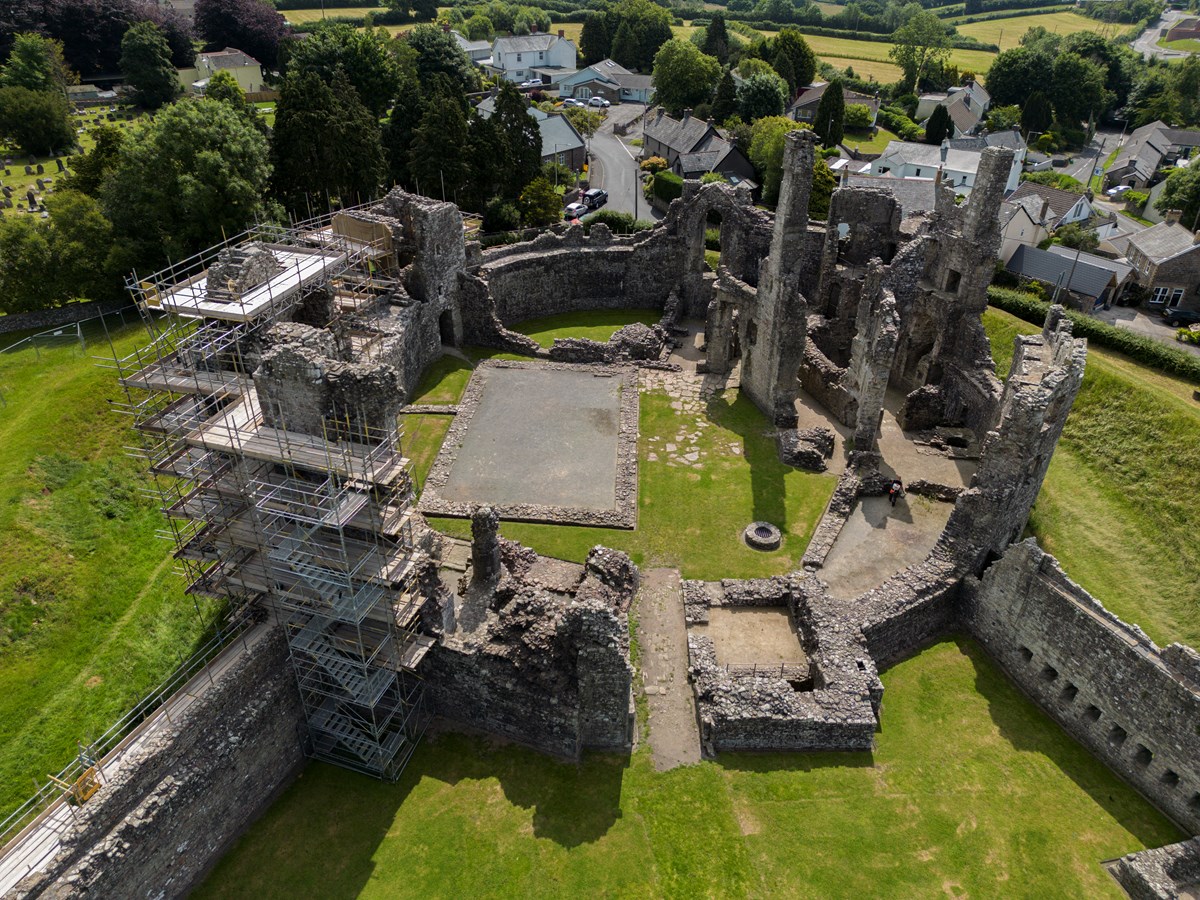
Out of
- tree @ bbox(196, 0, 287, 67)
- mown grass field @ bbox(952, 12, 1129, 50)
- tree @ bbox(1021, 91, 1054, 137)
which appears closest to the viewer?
tree @ bbox(1021, 91, 1054, 137)

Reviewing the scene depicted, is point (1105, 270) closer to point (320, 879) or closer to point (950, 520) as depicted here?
point (950, 520)

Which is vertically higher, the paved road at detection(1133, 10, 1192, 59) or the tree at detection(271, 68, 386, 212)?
the tree at detection(271, 68, 386, 212)

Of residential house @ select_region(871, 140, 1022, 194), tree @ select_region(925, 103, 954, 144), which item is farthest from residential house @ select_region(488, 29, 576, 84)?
residential house @ select_region(871, 140, 1022, 194)

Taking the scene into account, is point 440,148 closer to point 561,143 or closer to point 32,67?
point 561,143

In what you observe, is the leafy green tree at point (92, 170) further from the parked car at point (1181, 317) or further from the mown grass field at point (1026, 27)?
the mown grass field at point (1026, 27)

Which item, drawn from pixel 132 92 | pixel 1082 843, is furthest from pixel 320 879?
pixel 132 92

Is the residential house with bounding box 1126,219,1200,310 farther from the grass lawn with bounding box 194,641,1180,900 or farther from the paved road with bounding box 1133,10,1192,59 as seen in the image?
the paved road with bounding box 1133,10,1192,59

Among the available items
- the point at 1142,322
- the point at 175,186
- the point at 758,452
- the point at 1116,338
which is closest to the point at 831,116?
the point at 1142,322
